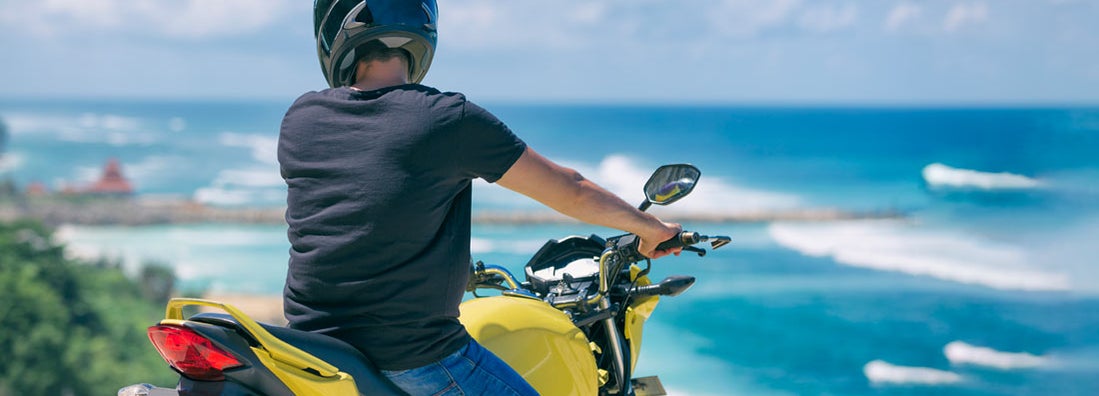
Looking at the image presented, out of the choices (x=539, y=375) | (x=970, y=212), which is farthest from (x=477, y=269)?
(x=970, y=212)

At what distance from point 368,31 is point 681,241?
971mm

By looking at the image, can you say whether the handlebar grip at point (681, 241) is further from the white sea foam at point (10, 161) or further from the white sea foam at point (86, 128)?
the white sea foam at point (86, 128)

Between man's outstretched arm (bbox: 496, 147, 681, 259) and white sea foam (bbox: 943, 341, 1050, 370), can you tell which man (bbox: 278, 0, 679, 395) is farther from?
white sea foam (bbox: 943, 341, 1050, 370)

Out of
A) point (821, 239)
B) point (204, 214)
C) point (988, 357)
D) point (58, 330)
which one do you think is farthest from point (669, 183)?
point (204, 214)

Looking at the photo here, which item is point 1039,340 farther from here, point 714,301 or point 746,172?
point 746,172

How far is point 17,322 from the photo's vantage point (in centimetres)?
1667

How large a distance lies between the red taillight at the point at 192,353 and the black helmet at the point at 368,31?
706 millimetres

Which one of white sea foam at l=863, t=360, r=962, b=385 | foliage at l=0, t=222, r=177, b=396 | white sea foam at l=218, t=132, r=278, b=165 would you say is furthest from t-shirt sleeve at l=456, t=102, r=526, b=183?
white sea foam at l=218, t=132, r=278, b=165

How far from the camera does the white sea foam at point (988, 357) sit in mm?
17125

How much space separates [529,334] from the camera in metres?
2.81

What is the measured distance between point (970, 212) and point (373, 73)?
40286 millimetres

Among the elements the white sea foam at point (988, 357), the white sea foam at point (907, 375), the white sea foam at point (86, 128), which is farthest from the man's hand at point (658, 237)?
the white sea foam at point (86, 128)

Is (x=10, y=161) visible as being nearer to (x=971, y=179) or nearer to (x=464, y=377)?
(x=971, y=179)

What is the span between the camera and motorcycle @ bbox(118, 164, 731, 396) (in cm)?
206
